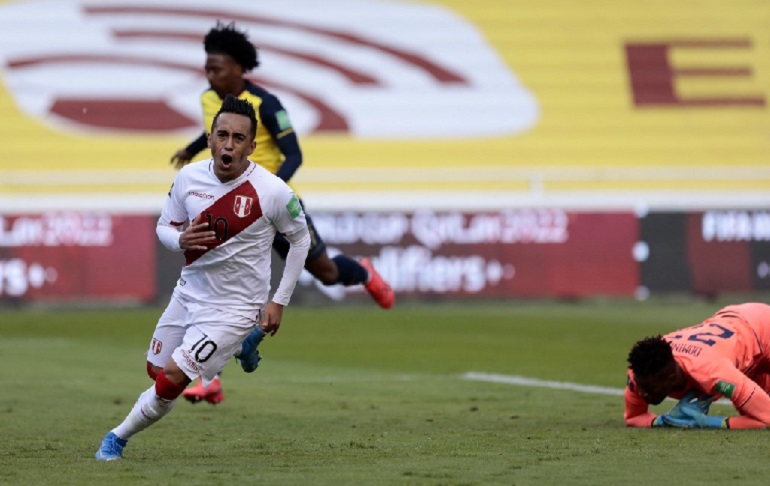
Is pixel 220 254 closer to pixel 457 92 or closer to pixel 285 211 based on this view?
pixel 285 211

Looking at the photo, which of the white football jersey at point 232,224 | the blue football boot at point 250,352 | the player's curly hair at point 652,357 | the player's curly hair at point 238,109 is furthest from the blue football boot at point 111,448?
the player's curly hair at point 652,357

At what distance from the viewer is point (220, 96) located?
29.7ft

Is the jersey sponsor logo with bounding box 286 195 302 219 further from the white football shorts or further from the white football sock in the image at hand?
the white football sock

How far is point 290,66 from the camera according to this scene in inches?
1016

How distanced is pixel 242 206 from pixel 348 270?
3.49 metres

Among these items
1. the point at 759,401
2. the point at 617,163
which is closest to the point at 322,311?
the point at 617,163

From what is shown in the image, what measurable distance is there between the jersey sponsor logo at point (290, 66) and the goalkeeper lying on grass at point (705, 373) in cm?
1727

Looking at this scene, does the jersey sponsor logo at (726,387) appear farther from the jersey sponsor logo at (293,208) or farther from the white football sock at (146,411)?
the white football sock at (146,411)

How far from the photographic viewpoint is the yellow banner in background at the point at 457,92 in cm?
2447

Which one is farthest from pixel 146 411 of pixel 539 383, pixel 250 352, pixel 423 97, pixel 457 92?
pixel 457 92

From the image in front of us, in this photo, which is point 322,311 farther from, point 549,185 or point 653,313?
point 549,185

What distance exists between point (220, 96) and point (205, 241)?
2.65m

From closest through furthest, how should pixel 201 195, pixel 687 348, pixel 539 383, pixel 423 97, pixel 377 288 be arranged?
pixel 201 195
pixel 687 348
pixel 377 288
pixel 539 383
pixel 423 97

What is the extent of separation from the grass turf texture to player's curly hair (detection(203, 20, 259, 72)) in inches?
86.4
